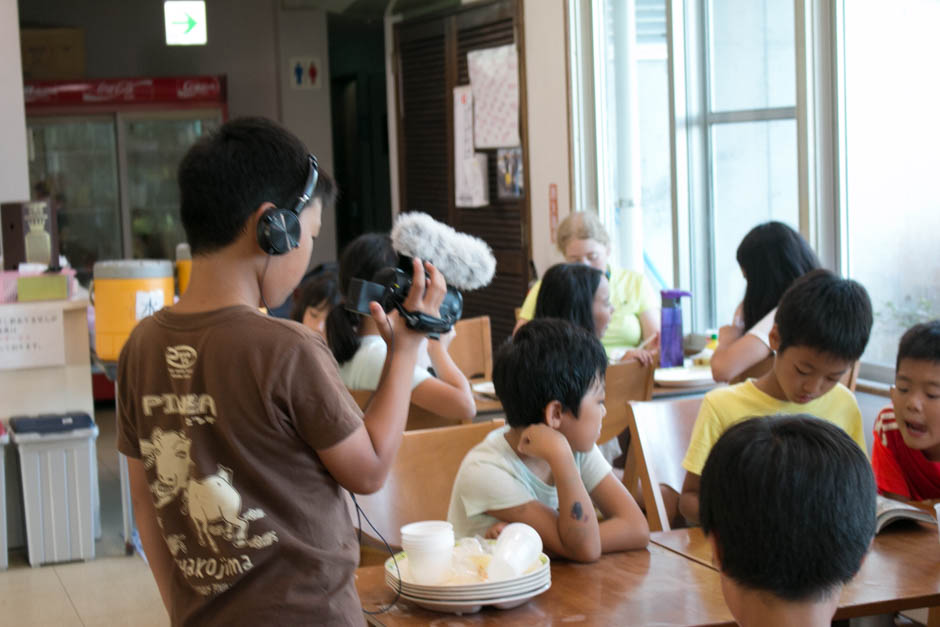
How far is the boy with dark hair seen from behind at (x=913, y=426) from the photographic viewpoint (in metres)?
2.19

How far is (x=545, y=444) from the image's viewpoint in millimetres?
1934

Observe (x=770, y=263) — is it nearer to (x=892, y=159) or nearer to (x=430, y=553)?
(x=892, y=159)

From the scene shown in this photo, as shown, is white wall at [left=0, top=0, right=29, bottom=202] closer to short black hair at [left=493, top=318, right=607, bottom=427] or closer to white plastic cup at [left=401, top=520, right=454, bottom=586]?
short black hair at [left=493, top=318, right=607, bottom=427]

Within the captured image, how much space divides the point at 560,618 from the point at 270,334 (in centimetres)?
66

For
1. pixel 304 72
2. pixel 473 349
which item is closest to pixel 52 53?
pixel 304 72

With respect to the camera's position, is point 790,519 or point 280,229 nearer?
point 790,519

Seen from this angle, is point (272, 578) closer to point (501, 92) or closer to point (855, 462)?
point (855, 462)

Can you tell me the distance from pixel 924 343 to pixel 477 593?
1.13 metres

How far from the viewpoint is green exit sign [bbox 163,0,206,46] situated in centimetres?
747

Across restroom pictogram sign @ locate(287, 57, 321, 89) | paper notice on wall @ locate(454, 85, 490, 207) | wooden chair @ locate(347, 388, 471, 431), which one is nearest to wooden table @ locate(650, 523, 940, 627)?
wooden chair @ locate(347, 388, 471, 431)

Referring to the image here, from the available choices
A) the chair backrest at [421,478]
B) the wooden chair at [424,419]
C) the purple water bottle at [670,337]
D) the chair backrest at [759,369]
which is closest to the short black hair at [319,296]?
the wooden chair at [424,419]

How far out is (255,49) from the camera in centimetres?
916

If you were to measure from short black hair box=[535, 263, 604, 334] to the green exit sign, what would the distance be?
195 inches

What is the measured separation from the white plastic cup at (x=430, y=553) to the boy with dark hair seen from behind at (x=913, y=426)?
1.02 meters
